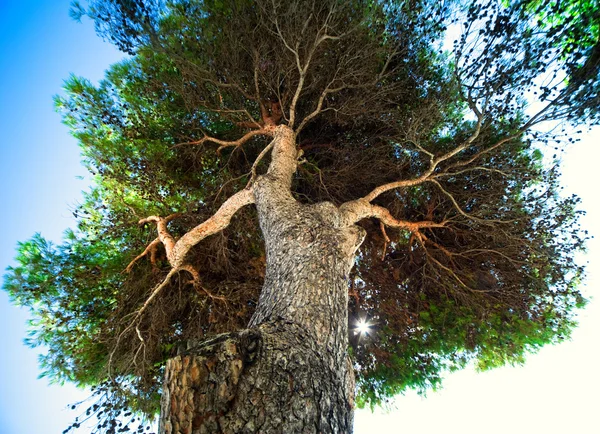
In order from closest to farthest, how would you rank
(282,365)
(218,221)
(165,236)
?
(282,365)
(218,221)
(165,236)

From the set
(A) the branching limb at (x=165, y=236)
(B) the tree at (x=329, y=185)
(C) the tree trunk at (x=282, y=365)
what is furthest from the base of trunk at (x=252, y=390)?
(A) the branching limb at (x=165, y=236)

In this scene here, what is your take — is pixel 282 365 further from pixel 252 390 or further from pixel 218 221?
pixel 218 221

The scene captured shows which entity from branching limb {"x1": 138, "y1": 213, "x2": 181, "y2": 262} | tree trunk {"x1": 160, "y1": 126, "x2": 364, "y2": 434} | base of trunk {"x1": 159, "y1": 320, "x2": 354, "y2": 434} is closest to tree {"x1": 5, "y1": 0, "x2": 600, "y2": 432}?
branching limb {"x1": 138, "y1": 213, "x2": 181, "y2": 262}

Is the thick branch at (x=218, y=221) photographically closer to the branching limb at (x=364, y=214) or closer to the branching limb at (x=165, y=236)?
the branching limb at (x=165, y=236)

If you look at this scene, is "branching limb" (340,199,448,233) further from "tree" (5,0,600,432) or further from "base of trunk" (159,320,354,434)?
"base of trunk" (159,320,354,434)

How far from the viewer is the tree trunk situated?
1184mm

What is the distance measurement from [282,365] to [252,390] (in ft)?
0.62

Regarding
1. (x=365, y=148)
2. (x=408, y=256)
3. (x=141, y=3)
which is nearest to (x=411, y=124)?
(x=365, y=148)

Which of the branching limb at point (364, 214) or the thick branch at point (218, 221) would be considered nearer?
the branching limb at point (364, 214)

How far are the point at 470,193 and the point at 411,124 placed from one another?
1.68m

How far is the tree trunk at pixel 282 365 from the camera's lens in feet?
3.88

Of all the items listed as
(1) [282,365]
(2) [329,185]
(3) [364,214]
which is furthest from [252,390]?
(2) [329,185]

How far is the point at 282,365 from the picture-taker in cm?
141

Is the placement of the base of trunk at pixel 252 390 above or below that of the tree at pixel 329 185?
below
